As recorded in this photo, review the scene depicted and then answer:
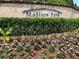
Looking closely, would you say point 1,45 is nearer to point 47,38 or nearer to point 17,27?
point 47,38

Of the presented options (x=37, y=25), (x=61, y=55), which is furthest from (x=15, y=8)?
(x=61, y=55)

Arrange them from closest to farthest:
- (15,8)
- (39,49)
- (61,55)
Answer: (61,55) < (39,49) < (15,8)

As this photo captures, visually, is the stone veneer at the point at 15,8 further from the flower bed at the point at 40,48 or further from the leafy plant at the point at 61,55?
the leafy plant at the point at 61,55

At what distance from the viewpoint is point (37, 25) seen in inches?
784

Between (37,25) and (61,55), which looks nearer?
(61,55)

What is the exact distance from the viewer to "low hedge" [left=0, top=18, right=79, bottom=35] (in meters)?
19.0

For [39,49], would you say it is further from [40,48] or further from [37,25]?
[37,25]

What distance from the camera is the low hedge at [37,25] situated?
62.3 ft

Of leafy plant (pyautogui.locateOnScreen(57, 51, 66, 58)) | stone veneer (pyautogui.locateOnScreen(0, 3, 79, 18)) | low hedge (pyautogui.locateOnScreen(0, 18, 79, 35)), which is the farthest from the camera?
stone veneer (pyautogui.locateOnScreen(0, 3, 79, 18))

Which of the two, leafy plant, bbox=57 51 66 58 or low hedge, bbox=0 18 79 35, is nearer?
leafy plant, bbox=57 51 66 58

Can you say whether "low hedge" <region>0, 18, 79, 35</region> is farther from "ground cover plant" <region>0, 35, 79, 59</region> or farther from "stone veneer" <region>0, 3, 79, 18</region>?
"ground cover plant" <region>0, 35, 79, 59</region>

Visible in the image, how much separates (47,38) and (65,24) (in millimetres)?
5828

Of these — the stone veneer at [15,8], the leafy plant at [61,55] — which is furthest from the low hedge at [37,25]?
the leafy plant at [61,55]

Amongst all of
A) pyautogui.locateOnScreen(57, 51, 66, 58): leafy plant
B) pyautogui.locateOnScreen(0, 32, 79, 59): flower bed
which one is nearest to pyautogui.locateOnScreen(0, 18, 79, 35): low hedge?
pyautogui.locateOnScreen(0, 32, 79, 59): flower bed
